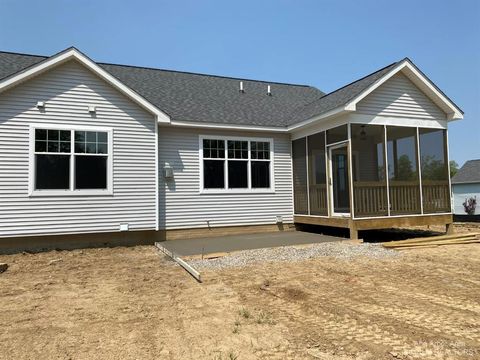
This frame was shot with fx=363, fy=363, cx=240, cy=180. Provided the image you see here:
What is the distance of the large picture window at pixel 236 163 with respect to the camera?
11375mm

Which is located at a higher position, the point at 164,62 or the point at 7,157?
the point at 164,62

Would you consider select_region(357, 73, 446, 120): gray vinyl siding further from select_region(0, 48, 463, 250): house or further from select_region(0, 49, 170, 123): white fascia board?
select_region(0, 49, 170, 123): white fascia board

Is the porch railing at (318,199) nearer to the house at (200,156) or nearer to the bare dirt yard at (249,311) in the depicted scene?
the house at (200,156)

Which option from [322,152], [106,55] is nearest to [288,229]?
[322,152]

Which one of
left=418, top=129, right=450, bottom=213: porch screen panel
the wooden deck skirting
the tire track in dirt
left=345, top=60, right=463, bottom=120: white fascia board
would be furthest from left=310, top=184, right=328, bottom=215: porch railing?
the tire track in dirt

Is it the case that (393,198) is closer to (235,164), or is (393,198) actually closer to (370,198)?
(370,198)

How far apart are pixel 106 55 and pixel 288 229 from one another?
37.9 ft

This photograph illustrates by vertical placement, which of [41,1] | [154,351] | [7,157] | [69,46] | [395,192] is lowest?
[154,351]

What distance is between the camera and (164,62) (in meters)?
17.7

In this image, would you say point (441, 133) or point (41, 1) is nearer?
point (41, 1)

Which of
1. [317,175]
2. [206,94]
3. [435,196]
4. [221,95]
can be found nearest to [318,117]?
[317,175]

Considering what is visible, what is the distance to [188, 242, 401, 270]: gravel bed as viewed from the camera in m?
7.48

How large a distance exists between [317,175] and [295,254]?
12.9 feet

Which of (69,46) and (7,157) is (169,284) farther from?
(69,46)
